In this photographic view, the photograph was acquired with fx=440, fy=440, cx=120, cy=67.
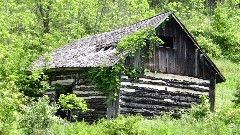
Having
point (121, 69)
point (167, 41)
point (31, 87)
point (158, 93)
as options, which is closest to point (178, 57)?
point (167, 41)

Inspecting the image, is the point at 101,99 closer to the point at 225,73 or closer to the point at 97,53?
the point at 97,53

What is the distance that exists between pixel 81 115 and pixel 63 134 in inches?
250

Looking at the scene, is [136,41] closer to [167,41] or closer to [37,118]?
[167,41]

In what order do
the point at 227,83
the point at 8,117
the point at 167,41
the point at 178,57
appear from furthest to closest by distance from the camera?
the point at 227,83, the point at 167,41, the point at 178,57, the point at 8,117

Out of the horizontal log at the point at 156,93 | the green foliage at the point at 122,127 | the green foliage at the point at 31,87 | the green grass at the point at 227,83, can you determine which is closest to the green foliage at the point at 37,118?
the green foliage at the point at 122,127

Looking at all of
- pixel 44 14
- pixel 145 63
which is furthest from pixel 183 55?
pixel 44 14

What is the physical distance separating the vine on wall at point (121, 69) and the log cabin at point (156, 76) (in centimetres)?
23

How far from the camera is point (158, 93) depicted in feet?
64.7

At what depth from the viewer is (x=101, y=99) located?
62.7 ft

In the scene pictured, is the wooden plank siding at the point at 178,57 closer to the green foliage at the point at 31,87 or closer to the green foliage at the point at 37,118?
the green foliage at the point at 31,87

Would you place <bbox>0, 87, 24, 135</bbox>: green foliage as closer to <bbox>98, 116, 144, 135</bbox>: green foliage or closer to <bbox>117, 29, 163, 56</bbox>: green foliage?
<bbox>98, 116, 144, 135</bbox>: green foliage

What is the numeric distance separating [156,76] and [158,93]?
2.52ft

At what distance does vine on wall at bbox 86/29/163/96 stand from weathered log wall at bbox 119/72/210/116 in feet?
1.34

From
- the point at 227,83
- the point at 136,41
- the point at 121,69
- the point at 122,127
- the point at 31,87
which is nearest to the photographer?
the point at 122,127
